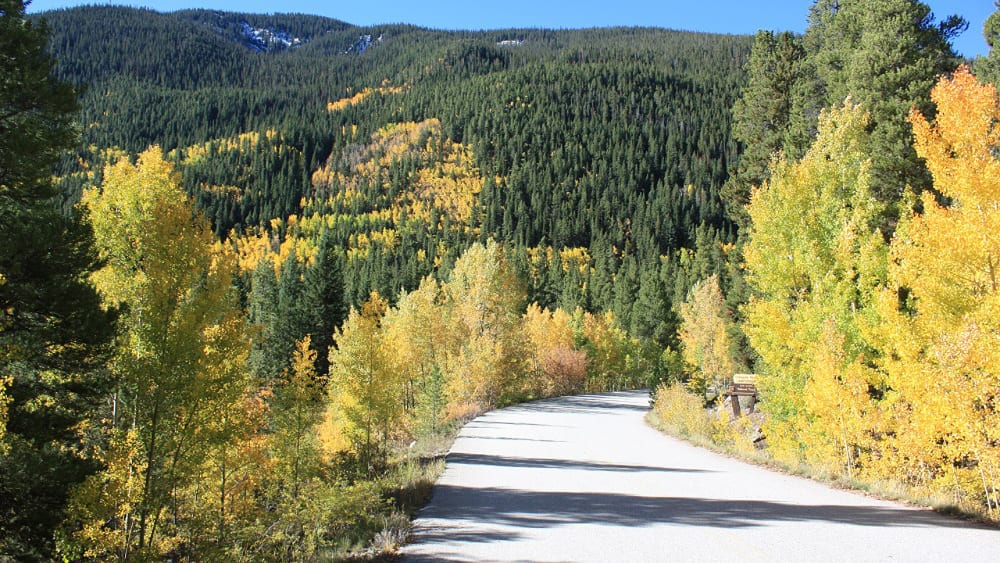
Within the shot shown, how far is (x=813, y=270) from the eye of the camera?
15.9 m

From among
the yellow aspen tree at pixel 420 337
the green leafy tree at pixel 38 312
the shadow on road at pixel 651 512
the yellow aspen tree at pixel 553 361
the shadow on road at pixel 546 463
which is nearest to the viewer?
the shadow on road at pixel 651 512

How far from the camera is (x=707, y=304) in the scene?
3650cm

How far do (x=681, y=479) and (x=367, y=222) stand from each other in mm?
166675

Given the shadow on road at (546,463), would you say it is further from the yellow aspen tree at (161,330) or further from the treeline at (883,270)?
the yellow aspen tree at (161,330)

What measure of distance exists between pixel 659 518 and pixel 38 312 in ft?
41.8

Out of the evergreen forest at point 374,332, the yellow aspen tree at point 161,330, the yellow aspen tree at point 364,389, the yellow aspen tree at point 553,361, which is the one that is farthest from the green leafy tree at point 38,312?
the yellow aspen tree at point 553,361

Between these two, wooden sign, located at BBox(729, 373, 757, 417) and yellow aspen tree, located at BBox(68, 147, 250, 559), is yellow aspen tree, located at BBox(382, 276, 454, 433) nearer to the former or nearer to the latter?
wooden sign, located at BBox(729, 373, 757, 417)

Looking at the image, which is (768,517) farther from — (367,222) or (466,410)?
(367,222)

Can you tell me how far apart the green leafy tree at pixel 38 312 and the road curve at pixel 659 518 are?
24.4ft

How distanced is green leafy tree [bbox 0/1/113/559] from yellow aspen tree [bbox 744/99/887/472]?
15900mm

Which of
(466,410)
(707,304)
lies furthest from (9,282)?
(707,304)

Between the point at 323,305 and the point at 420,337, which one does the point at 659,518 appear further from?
the point at 323,305

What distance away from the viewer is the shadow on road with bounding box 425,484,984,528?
8.16 m

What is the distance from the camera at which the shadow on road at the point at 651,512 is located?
26.8 ft
